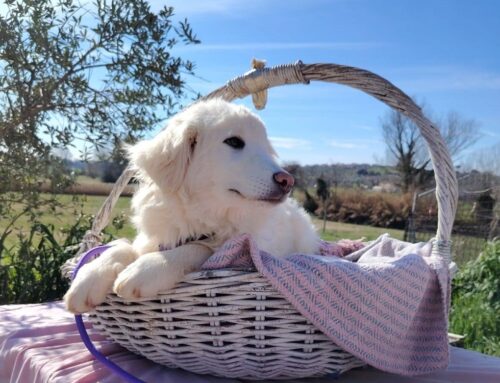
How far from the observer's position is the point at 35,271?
3342 millimetres

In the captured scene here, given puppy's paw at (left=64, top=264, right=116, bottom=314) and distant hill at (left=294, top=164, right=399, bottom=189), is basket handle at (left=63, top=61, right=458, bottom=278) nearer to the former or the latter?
puppy's paw at (left=64, top=264, right=116, bottom=314)

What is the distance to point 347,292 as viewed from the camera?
4.17ft

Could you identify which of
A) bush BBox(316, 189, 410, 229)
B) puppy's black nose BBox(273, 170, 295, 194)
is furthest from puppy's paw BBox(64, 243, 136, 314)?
bush BBox(316, 189, 410, 229)

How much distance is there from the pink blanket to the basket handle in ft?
0.52

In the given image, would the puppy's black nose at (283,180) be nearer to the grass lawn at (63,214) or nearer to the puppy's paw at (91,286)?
the puppy's paw at (91,286)

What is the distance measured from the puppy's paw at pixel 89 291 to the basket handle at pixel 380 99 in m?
0.32

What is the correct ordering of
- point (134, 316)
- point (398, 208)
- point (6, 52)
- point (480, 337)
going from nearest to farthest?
point (134, 316) → point (6, 52) → point (480, 337) → point (398, 208)

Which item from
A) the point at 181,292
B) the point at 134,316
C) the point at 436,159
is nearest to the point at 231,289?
the point at 181,292

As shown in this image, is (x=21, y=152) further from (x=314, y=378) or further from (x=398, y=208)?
(x=398, y=208)

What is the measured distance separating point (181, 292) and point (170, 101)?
79.4 inches

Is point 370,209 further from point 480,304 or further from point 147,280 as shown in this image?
point 147,280


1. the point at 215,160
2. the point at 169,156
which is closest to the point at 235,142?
the point at 215,160

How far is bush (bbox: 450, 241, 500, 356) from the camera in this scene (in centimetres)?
326

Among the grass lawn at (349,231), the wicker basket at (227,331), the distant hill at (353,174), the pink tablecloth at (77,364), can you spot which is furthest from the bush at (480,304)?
the distant hill at (353,174)
